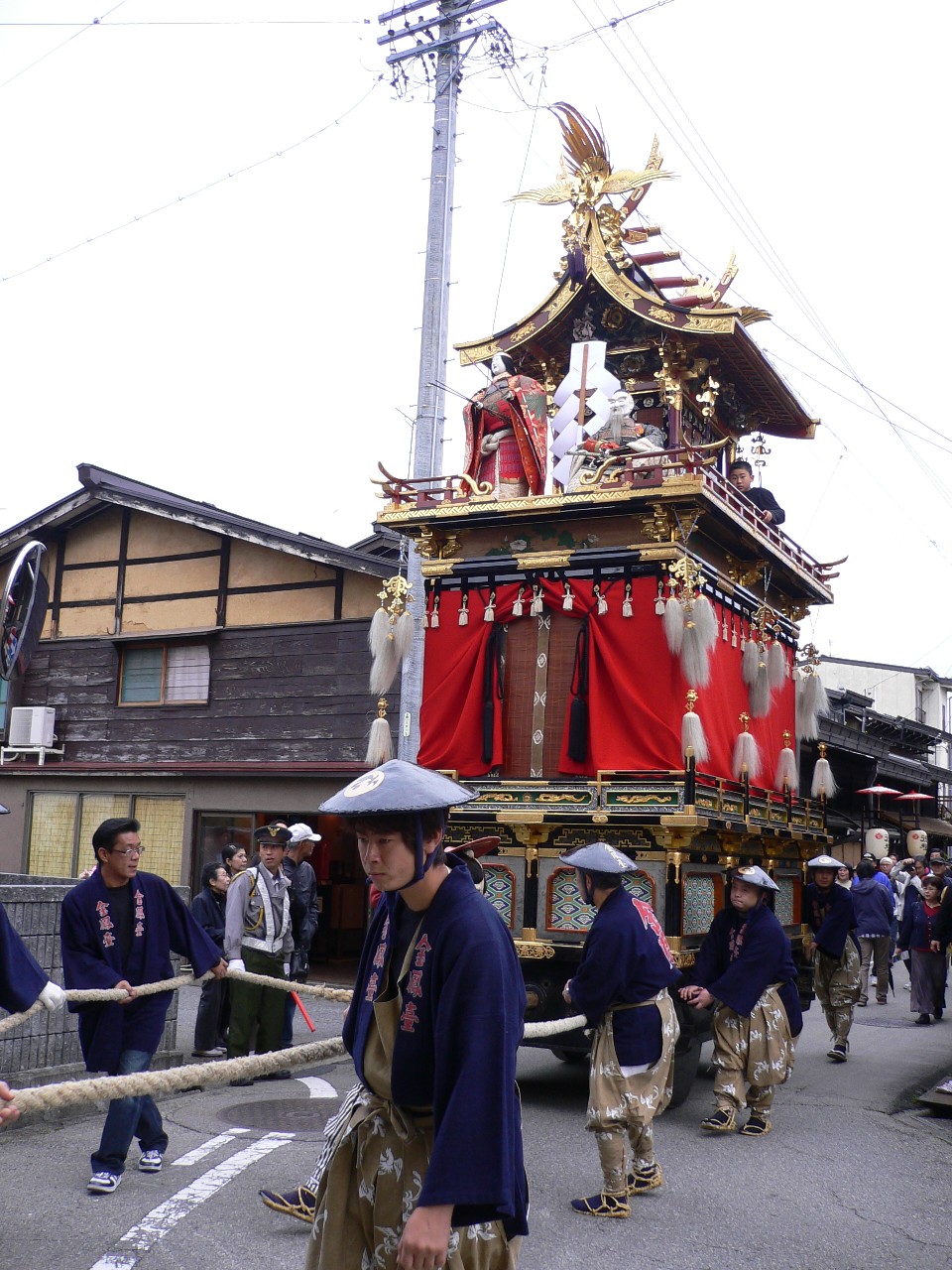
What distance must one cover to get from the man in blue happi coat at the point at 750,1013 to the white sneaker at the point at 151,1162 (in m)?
3.50

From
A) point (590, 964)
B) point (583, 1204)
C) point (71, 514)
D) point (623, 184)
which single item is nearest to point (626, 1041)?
point (590, 964)

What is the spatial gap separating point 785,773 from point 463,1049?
10.4 metres

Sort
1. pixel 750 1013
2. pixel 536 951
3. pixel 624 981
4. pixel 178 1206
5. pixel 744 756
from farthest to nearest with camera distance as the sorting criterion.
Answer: pixel 744 756, pixel 536 951, pixel 750 1013, pixel 624 981, pixel 178 1206

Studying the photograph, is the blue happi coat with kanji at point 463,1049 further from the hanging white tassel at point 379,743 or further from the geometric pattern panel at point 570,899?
the hanging white tassel at point 379,743

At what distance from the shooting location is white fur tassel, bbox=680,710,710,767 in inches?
363

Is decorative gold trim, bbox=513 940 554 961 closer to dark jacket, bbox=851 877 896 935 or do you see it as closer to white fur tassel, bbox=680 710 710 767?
white fur tassel, bbox=680 710 710 767

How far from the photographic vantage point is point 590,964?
6.35 m

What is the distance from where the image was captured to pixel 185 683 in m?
16.6

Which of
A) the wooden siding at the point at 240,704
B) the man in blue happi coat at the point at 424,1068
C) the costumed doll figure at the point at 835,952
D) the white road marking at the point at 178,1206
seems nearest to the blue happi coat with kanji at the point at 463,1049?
the man in blue happi coat at the point at 424,1068

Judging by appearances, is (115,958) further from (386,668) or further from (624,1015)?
(386,668)

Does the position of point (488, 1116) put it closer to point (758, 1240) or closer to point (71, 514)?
point (758, 1240)

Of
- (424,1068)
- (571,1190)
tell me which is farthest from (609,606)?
(424,1068)

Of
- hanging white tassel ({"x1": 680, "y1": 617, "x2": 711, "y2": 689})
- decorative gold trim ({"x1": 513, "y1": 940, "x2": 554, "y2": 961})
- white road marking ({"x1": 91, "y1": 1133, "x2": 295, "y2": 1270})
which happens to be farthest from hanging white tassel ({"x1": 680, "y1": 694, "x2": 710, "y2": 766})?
white road marking ({"x1": 91, "y1": 1133, "x2": 295, "y2": 1270})

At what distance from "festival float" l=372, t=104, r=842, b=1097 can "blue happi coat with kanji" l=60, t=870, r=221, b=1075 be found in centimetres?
292
